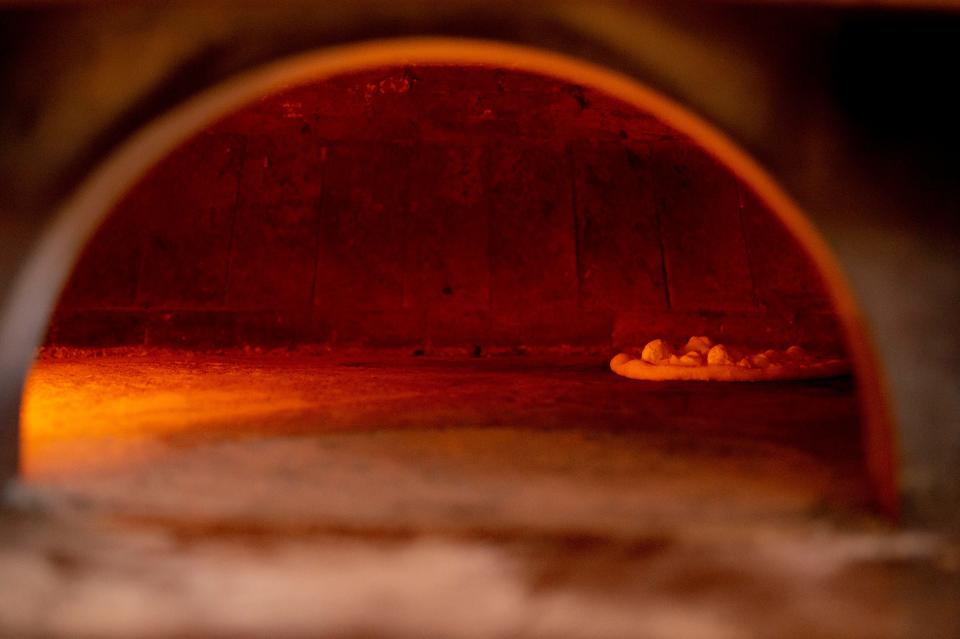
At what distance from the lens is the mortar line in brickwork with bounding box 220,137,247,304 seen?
455 cm

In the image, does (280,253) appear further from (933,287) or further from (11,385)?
(933,287)

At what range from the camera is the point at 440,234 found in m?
4.73

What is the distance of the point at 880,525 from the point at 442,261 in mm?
3271

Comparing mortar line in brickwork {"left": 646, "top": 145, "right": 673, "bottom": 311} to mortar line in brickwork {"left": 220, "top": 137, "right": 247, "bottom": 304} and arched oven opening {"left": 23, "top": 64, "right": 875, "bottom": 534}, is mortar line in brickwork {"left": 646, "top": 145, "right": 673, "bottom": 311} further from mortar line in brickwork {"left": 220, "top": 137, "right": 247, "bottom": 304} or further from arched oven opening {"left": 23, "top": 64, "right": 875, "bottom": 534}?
mortar line in brickwork {"left": 220, "top": 137, "right": 247, "bottom": 304}

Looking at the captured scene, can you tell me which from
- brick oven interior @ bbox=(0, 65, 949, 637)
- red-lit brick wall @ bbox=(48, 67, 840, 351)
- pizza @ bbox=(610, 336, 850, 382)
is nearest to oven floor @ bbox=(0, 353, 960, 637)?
brick oven interior @ bbox=(0, 65, 949, 637)

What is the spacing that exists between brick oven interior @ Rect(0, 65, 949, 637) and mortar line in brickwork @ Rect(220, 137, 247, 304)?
0.05ft

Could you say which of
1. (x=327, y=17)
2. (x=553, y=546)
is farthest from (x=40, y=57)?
(x=553, y=546)

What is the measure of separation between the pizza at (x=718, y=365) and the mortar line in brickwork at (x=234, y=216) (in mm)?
2134

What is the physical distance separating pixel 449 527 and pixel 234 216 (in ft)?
11.4

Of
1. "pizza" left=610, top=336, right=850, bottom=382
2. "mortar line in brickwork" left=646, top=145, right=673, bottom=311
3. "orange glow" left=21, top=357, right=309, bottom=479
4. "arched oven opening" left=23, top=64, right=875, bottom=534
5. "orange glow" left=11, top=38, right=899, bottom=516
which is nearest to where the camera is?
"orange glow" left=11, top=38, right=899, bottom=516

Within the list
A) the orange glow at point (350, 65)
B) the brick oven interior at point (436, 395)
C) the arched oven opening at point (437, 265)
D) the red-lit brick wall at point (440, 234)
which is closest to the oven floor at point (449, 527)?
the brick oven interior at point (436, 395)

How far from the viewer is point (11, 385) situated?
5.66ft

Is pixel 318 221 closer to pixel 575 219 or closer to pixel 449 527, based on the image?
pixel 575 219

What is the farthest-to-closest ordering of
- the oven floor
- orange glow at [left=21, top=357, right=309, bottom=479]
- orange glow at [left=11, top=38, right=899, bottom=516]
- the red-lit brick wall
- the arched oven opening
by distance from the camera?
the red-lit brick wall, the arched oven opening, orange glow at [left=21, top=357, right=309, bottom=479], orange glow at [left=11, top=38, right=899, bottom=516], the oven floor
